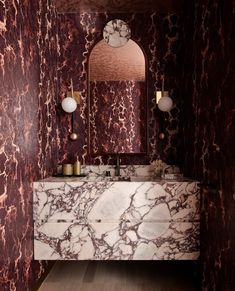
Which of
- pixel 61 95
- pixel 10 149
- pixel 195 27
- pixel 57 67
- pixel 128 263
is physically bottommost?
pixel 128 263

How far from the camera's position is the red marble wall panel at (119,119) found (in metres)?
3.21

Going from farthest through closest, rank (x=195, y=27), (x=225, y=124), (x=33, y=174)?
(x=195, y=27) < (x=33, y=174) < (x=225, y=124)

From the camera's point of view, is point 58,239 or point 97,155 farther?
point 97,155

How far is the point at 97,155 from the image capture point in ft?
10.7

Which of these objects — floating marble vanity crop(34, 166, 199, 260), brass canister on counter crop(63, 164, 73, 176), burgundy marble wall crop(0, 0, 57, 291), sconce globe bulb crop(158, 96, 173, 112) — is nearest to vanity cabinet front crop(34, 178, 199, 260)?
floating marble vanity crop(34, 166, 199, 260)

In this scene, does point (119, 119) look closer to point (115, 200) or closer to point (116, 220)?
point (115, 200)

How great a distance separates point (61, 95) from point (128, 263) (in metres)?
1.76

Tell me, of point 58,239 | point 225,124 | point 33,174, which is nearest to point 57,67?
point 33,174

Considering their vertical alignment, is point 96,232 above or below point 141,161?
below

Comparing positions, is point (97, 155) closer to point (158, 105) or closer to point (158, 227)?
point (158, 105)

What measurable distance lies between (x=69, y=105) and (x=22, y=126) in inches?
35.7

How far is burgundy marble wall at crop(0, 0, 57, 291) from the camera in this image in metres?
1.96

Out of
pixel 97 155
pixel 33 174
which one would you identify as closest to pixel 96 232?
pixel 33 174

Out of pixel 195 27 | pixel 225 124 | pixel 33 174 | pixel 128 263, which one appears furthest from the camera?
pixel 128 263
